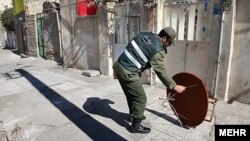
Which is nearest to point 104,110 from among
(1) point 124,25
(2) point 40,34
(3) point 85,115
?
(3) point 85,115

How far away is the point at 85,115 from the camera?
5023mm

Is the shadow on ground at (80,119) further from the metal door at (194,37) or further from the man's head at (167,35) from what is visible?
the metal door at (194,37)

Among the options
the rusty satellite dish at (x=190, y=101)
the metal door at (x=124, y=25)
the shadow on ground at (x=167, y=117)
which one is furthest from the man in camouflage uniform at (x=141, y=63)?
the metal door at (x=124, y=25)

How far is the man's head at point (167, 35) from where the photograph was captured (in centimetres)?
364

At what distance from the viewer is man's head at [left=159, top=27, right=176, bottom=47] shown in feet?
12.0

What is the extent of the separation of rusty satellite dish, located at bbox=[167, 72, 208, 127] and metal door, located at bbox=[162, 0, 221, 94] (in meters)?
1.68

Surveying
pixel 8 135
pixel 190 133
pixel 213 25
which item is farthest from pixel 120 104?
pixel 213 25

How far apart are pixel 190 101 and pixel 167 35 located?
114cm

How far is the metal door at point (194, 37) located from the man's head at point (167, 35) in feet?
6.52

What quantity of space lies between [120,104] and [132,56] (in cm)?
210

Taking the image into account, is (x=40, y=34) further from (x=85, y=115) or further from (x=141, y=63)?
(x=141, y=63)

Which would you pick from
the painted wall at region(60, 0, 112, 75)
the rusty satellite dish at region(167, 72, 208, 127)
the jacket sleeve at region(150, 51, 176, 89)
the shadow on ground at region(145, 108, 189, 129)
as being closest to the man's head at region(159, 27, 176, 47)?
the jacket sleeve at region(150, 51, 176, 89)

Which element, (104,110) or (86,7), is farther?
(86,7)

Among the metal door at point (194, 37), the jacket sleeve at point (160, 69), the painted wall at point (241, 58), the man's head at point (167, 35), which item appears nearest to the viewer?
the jacket sleeve at point (160, 69)
